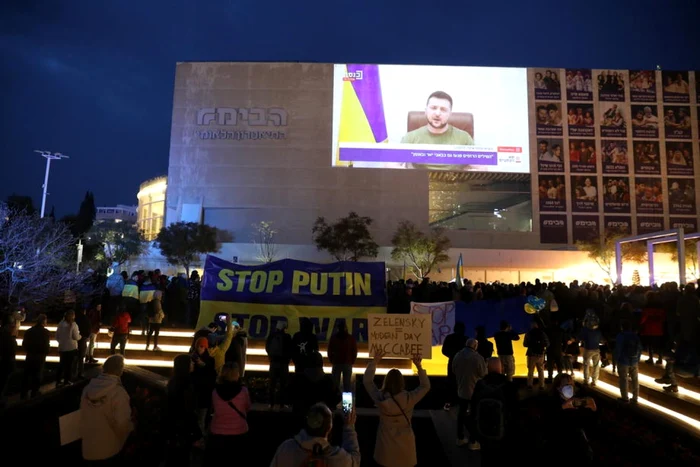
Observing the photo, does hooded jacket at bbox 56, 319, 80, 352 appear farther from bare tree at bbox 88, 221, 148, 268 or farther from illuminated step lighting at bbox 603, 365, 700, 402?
bare tree at bbox 88, 221, 148, 268

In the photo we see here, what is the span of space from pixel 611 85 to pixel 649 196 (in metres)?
10.7

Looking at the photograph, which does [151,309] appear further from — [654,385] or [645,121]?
[645,121]

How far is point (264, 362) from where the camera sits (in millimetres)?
11328

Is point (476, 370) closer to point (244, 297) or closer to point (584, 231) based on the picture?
point (244, 297)

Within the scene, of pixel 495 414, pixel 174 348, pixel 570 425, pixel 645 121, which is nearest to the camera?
pixel 570 425

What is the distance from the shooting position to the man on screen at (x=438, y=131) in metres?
39.1

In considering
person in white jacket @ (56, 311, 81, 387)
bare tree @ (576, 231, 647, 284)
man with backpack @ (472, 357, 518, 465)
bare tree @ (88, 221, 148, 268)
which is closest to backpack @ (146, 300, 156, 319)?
person in white jacket @ (56, 311, 81, 387)

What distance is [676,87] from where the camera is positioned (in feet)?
136

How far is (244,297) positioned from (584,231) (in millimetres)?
37429

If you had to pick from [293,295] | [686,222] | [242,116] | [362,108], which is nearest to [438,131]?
[362,108]

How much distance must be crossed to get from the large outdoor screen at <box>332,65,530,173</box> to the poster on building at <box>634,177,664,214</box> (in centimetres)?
1031

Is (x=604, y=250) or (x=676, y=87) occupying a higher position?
(x=676, y=87)

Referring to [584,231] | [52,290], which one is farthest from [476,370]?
[584,231]

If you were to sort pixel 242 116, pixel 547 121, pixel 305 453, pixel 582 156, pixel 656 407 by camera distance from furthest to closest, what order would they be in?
pixel 242 116
pixel 547 121
pixel 582 156
pixel 656 407
pixel 305 453
